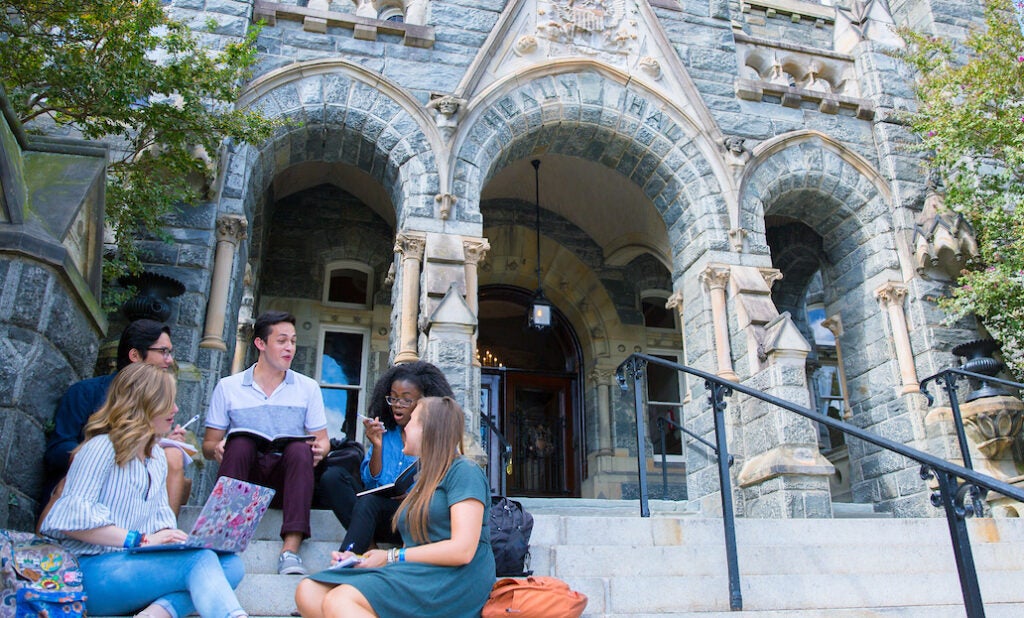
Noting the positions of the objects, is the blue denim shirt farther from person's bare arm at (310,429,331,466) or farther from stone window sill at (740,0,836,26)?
stone window sill at (740,0,836,26)

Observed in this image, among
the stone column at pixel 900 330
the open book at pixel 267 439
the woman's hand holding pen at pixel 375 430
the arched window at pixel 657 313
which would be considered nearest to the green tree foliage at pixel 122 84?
the open book at pixel 267 439

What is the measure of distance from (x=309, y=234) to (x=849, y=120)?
6.84 metres

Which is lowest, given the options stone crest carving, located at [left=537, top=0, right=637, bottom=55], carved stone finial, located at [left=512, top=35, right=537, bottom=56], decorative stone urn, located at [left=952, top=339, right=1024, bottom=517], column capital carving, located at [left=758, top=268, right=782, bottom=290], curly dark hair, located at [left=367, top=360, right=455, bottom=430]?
curly dark hair, located at [left=367, top=360, right=455, bottom=430]

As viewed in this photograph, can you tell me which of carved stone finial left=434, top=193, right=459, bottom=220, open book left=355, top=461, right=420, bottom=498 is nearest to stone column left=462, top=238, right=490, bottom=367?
carved stone finial left=434, top=193, right=459, bottom=220

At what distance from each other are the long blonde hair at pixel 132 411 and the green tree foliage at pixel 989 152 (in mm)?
7629

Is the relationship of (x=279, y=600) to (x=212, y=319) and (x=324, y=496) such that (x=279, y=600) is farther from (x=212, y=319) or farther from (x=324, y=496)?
(x=212, y=319)

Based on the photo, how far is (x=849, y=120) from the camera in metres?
9.55

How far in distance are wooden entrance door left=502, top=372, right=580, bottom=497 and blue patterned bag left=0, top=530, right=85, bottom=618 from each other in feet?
26.6

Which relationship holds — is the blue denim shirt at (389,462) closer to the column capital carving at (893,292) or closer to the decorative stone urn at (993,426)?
the decorative stone urn at (993,426)

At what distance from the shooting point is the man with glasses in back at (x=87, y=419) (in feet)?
12.0

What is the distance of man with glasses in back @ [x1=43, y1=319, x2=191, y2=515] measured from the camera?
12.0ft

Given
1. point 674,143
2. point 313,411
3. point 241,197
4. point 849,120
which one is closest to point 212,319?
point 241,197

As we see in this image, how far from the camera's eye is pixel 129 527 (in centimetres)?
304

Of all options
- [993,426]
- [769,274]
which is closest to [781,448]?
[769,274]
